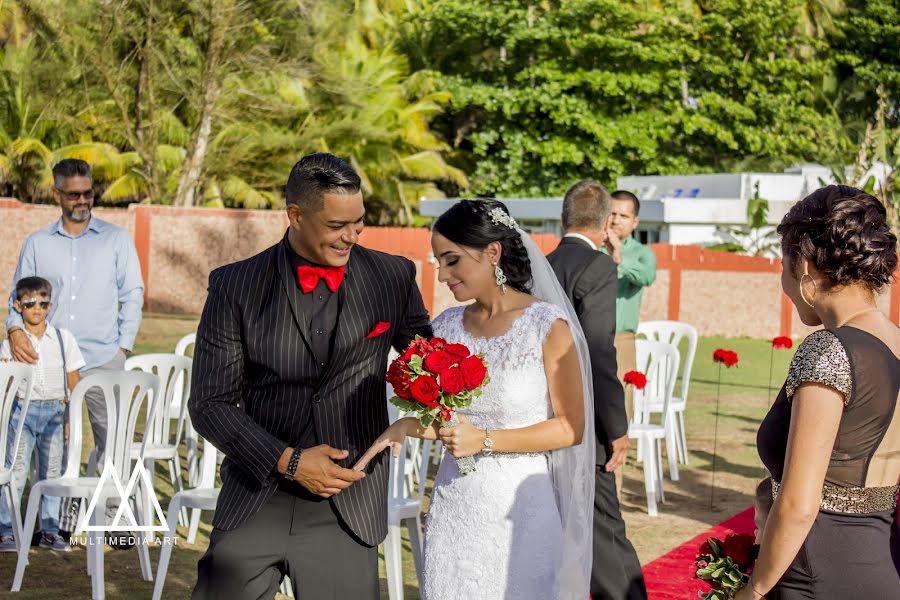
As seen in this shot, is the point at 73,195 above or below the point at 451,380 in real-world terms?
above

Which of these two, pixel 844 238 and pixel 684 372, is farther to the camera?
pixel 684 372

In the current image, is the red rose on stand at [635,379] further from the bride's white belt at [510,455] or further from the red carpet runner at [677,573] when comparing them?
the bride's white belt at [510,455]

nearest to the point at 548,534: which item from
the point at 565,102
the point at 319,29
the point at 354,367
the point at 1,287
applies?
the point at 354,367

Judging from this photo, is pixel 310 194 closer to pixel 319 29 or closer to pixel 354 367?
pixel 354 367

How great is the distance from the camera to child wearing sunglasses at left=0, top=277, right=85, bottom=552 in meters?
6.96

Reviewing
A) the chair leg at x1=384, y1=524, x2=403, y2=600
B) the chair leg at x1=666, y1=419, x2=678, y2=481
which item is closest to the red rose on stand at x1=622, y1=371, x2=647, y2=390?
the chair leg at x1=384, y1=524, x2=403, y2=600

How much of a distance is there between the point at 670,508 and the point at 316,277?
5927 mm

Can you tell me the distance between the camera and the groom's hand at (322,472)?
3.30 meters

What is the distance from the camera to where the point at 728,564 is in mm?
3053

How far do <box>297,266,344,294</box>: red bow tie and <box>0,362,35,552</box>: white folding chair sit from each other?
12.2ft

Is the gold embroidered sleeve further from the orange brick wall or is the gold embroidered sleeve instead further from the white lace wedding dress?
the orange brick wall

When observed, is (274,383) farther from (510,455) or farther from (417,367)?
(510,455)

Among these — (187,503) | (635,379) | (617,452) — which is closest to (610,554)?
(617,452)

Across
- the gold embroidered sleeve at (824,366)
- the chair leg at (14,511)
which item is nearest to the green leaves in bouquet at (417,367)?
the gold embroidered sleeve at (824,366)
